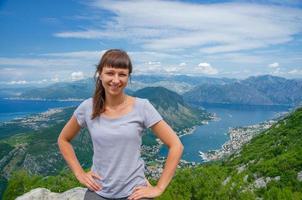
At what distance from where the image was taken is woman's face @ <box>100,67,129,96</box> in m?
5.70

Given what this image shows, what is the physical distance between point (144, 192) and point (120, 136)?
2.87ft

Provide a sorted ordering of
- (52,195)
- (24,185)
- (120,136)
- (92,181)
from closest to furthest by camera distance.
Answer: (120,136) → (92,181) → (52,195) → (24,185)

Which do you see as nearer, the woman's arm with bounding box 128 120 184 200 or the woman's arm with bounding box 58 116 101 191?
the woman's arm with bounding box 128 120 184 200

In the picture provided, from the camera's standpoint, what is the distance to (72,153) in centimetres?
646

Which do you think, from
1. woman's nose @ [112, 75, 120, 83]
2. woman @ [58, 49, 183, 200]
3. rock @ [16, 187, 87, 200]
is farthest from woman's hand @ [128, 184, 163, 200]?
rock @ [16, 187, 87, 200]

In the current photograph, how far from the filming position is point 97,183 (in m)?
5.83

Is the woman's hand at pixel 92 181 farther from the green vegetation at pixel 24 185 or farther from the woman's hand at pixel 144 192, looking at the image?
the green vegetation at pixel 24 185

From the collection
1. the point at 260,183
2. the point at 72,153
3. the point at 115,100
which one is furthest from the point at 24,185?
the point at 115,100

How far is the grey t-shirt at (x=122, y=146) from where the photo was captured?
217 inches

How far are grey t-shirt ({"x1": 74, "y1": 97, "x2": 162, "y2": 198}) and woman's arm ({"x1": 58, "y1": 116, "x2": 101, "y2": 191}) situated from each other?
218 millimetres

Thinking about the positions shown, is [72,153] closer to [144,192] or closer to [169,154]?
[144,192]

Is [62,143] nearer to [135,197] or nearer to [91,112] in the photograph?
[91,112]

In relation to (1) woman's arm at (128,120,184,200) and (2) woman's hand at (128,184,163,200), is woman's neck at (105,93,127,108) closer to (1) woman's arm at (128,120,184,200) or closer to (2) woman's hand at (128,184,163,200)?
(1) woman's arm at (128,120,184,200)

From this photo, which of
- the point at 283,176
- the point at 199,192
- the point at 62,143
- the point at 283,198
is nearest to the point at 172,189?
the point at 199,192
